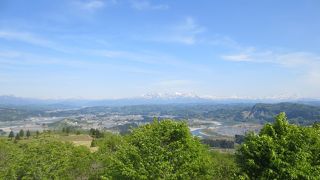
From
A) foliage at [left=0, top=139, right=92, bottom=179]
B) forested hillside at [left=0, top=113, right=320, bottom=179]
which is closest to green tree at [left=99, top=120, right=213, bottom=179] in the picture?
forested hillside at [left=0, top=113, right=320, bottom=179]

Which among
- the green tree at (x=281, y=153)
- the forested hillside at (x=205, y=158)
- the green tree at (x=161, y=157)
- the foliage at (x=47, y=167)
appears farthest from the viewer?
the foliage at (x=47, y=167)

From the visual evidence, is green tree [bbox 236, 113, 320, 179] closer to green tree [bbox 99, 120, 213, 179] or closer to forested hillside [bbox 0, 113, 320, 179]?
forested hillside [bbox 0, 113, 320, 179]

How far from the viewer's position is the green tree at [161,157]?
29.4 meters

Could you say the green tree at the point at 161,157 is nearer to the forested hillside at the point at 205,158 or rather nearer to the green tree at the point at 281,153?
the forested hillside at the point at 205,158

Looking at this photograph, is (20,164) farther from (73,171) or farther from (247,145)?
(247,145)

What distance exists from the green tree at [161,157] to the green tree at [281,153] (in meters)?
4.54

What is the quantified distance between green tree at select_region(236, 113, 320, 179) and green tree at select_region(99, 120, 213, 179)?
4.54 metres

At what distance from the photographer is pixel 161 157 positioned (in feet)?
99.0

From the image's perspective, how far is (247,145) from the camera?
95.5ft

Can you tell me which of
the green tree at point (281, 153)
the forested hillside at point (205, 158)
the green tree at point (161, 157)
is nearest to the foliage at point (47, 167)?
the forested hillside at point (205, 158)

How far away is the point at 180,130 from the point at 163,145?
232 cm

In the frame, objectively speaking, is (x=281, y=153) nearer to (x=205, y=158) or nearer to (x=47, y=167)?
(x=205, y=158)

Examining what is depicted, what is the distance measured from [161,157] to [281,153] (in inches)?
370

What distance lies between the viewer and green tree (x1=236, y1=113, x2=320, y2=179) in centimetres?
2595
